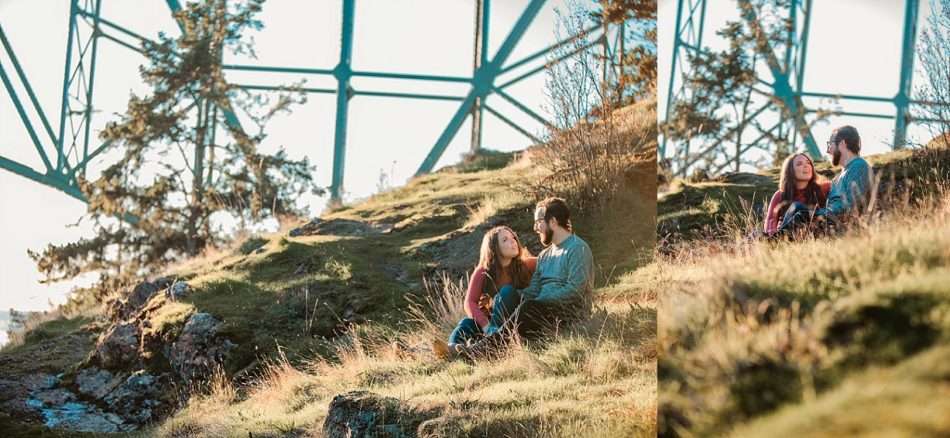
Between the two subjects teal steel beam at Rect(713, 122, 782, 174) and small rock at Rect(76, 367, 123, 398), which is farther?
small rock at Rect(76, 367, 123, 398)

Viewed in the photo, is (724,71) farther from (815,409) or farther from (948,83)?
(815,409)

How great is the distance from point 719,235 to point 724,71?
584mm

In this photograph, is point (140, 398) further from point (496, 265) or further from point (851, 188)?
point (851, 188)

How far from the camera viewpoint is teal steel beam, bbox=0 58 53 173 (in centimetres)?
690

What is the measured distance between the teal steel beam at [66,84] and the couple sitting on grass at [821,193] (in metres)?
5.15

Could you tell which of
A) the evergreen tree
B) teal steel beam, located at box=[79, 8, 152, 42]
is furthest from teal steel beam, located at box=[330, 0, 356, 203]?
teal steel beam, located at box=[79, 8, 152, 42]

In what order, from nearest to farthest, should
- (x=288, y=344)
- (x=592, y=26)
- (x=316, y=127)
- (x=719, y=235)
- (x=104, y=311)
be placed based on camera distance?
(x=719, y=235), (x=592, y=26), (x=288, y=344), (x=104, y=311), (x=316, y=127)

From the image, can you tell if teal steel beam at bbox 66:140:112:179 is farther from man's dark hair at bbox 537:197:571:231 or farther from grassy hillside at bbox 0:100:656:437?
man's dark hair at bbox 537:197:571:231

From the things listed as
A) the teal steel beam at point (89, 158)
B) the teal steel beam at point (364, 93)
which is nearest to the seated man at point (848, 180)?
the teal steel beam at point (364, 93)

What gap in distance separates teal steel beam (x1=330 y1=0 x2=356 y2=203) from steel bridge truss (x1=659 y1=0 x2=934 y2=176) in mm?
4191

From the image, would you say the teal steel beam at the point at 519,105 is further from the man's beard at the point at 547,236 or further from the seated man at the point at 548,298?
the seated man at the point at 548,298

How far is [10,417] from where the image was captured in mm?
6000

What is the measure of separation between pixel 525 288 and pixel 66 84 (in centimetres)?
376

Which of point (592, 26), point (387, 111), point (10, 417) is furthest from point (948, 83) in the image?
point (387, 111)
